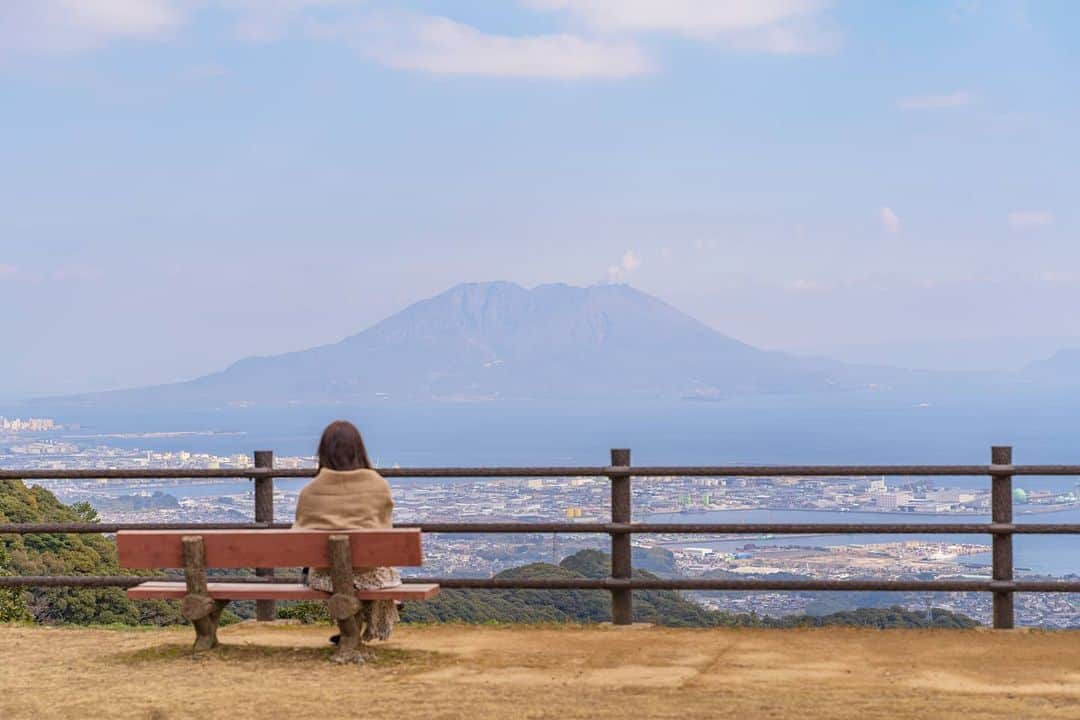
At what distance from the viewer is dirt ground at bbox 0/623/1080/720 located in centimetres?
813

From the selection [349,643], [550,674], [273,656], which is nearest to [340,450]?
[349,643]

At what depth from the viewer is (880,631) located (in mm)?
11234

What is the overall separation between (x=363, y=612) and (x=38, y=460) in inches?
5904

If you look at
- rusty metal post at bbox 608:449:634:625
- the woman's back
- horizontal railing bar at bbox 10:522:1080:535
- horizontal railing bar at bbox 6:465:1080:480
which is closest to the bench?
the woman's back

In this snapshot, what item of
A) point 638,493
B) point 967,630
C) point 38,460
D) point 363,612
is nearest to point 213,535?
point 363,612

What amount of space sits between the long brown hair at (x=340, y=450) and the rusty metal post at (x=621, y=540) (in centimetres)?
235

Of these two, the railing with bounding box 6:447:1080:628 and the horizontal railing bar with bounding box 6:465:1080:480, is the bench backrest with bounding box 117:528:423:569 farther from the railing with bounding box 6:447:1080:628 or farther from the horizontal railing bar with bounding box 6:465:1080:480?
the horizontal railing bar with bounding box 6:465:1080:480

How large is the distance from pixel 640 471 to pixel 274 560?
9.76 ft

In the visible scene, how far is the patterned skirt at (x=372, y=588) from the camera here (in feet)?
31.6

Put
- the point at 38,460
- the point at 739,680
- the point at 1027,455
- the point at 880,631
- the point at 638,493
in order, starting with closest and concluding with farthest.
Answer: the point at 739,680 → the point at 880,631 → the point at 638,493 → the point at 38,460 → the point at 1027,455

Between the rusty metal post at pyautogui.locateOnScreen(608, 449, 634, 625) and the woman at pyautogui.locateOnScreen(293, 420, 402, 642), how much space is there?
230 centimetres

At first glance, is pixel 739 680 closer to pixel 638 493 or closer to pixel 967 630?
pixel 967 630

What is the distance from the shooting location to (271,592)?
31.7 feet

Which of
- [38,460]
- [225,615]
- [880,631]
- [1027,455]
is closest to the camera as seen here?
[880,631]
